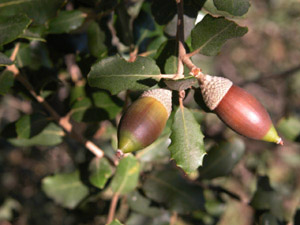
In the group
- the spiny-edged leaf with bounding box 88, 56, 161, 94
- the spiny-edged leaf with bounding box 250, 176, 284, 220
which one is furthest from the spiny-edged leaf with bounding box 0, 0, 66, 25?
the spiny-edged leaf with bounding box 250, 176, 284, 220

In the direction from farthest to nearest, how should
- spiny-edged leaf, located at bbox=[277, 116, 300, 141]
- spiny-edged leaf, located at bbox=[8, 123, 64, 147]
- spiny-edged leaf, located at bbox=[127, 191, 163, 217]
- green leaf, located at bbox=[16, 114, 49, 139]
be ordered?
spiny-edged leaf, located at bbox=[277, 116, 300, 141]
spiny-edged leaf, located at bbox=[127, 191, 163, 217]
spiny-edged leaf, located at bbox=[8, 123, 64, 147]
green leaf, located at bbox=[16, 114, 49, 139]

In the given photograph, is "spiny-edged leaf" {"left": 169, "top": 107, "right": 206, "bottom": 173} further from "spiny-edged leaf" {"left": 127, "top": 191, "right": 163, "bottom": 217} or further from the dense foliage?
"spiny-edged leaf" {"left": 127, "top": 191, "right": 163, "bottom": 217}

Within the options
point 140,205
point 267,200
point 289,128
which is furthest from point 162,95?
point 289,128

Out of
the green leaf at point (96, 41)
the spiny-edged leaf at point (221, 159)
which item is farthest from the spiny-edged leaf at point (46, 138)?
the spiny-edged leaf at point (221, 159)

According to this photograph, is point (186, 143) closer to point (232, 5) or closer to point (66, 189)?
point (232, 5)

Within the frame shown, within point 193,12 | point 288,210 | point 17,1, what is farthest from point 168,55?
point 288,210

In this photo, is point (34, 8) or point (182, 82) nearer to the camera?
point (182, 82)

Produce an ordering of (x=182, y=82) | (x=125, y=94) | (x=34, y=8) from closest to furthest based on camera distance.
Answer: (x=182, y=82) < (x=34, y=8) < (x=125, y=94)
